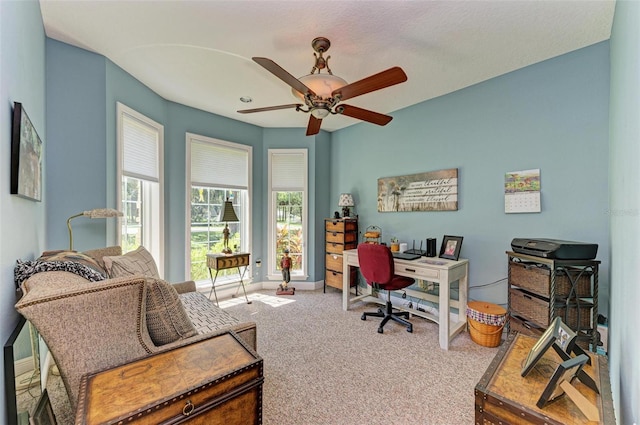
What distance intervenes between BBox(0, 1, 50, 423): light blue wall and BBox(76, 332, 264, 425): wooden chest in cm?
46

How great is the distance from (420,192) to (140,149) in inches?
134

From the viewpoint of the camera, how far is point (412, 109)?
3.48m

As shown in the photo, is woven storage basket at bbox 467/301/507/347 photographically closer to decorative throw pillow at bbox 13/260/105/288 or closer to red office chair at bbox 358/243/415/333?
red office chair at bbox 358/243/415/333

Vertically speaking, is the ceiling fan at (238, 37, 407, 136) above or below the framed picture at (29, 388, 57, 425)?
above

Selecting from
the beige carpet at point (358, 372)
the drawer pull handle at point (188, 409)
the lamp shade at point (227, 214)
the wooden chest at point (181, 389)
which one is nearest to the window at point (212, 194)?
the lamp shade at point (227, 214)

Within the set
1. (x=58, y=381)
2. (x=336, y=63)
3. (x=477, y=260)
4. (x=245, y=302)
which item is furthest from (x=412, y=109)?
(x=58, y=381)

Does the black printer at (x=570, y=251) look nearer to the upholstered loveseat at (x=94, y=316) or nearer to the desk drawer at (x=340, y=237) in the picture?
the desk drawer at (x=340, y=237)

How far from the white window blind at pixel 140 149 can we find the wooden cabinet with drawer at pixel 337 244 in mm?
2482

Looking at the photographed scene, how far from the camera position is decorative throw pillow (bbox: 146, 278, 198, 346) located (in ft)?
4.21

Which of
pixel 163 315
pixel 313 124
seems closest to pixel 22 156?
pixel 163 315

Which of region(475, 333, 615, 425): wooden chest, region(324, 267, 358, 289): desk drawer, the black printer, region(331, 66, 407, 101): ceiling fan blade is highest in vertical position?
region(331, 66, 407, 101): ceiling fan blade

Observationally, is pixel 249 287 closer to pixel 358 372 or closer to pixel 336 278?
pixel 336 278

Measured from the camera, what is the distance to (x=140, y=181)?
10.2 ft

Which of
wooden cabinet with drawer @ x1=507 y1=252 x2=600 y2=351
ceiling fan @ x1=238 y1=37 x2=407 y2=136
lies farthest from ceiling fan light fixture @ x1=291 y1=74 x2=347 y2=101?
wooden cabinet with drawer @ x1=507 y1=252 x2=600 y2=351
